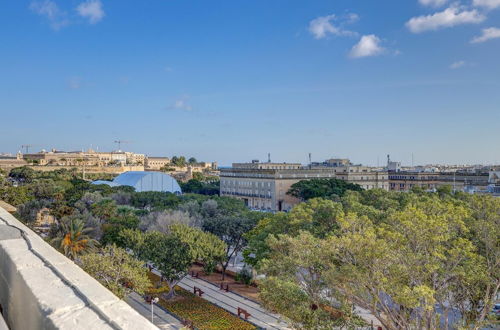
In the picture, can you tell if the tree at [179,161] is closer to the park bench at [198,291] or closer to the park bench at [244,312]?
the park bench at [198,291]

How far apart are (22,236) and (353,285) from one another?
1317cm

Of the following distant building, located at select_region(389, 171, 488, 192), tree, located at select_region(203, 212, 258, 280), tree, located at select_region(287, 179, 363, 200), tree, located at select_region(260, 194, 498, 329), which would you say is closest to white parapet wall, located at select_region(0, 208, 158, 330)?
tree, located at select_region(260, 194, 498, 329)

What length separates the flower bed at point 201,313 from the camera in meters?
21.3

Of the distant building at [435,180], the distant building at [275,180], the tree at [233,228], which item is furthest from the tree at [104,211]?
the distant building at [435,180]

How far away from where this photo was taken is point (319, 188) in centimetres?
6366

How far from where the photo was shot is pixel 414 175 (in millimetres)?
86188

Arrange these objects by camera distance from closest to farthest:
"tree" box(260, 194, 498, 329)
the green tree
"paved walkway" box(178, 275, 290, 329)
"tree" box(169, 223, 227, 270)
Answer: "tree" box(260, 194, 498, 329) → "paved walkway" box(178, 275, 290, 329) → "tree" box(169, 223, 227, 270) → the green tree

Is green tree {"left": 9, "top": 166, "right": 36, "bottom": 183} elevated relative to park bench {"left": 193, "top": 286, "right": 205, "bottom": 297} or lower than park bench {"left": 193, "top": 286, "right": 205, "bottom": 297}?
elevated

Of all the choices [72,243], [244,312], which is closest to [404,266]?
[244,312]

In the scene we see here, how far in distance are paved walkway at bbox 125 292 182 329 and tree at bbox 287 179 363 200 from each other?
39.2m

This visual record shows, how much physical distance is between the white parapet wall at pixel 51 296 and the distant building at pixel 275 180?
225 feet

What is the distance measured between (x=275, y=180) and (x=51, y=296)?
70306 mm

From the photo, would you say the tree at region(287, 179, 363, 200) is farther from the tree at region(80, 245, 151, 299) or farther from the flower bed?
the tree at region(80, 245, 151, 299)

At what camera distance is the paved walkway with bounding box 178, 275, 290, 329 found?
21969mm
